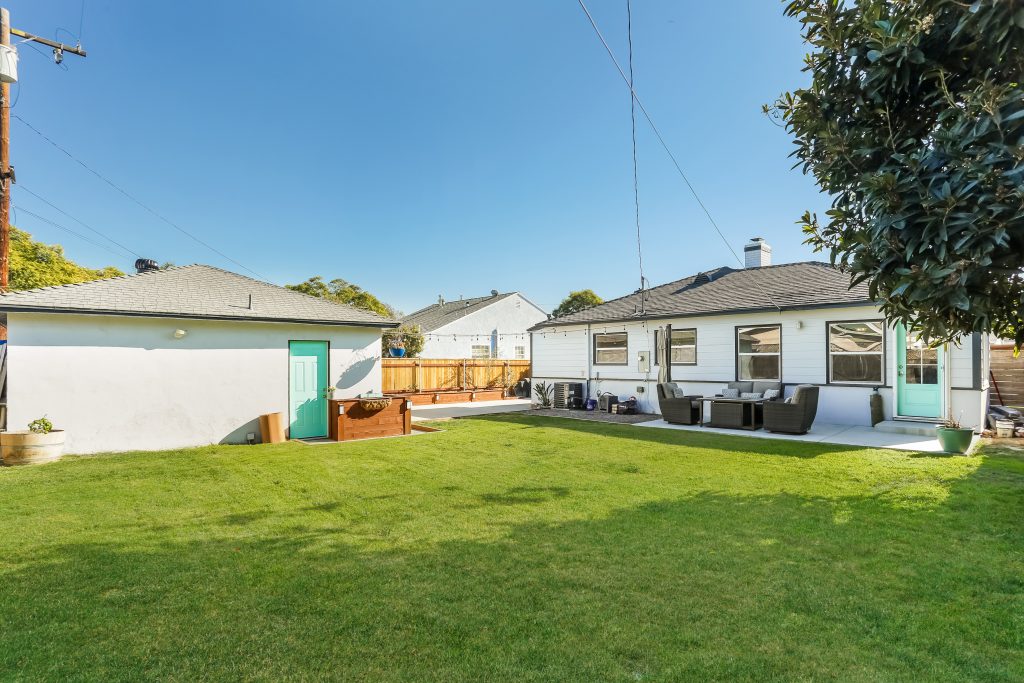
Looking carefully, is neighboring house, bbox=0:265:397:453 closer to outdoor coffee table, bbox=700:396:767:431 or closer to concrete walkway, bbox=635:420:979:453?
concrete walkway, bbox=635:420:979:453

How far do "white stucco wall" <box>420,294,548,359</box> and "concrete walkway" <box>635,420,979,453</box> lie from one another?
16.5 meters

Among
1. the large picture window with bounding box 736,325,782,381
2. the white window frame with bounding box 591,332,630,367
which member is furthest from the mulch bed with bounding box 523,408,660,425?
the large picture window with bounding box 736,325,782,381

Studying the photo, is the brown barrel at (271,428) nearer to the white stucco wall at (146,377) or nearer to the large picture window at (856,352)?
the white stucco wall at (146,377)

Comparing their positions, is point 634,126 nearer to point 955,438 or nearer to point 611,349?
point 611,349

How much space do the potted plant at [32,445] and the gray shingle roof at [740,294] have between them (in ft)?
41.1

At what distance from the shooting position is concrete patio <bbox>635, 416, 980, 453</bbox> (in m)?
8.06

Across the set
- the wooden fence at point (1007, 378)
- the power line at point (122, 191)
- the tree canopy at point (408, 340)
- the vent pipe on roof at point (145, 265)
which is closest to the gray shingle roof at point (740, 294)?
the wooden fence at point (1007, 378)

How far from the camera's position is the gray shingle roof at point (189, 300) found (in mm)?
7984

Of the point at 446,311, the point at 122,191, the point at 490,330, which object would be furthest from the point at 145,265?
the point at 446,311

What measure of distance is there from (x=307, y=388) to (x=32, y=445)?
416cm

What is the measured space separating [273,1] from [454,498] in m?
10.9

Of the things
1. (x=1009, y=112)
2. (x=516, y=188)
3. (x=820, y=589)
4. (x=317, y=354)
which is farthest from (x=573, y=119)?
(x=820, y=589)

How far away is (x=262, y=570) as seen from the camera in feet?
11.3

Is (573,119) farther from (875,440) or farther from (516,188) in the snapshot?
(875,440)
